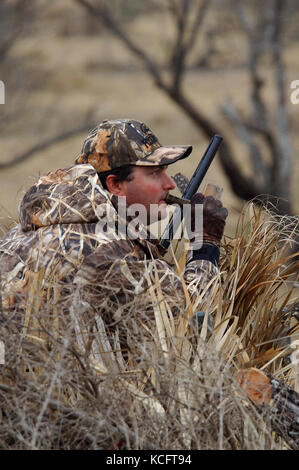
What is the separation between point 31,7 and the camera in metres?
9.98

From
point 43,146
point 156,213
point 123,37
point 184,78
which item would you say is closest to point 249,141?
point 123,37

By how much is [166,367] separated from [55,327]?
380mm

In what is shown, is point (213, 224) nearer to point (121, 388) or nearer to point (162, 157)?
point (162, 157)

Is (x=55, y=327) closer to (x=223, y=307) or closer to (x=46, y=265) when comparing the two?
(x=46, y=265)

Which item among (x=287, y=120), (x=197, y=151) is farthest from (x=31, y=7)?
(x=197, y=151)

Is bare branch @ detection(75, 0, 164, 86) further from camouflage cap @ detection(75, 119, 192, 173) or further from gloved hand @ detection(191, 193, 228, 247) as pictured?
camouflage cap @ detection(75, 119, 192, 173)

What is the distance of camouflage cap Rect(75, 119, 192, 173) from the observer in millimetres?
3102

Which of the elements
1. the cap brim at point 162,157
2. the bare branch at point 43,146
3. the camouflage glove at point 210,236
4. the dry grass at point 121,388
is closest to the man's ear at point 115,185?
the cap brim at point 162,157

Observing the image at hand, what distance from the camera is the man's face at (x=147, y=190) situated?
314cm

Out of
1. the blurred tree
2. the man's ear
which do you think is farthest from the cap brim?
the blurred tree

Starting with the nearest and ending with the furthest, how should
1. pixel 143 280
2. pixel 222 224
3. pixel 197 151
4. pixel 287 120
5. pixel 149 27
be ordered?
pixel 143 280
pixel 222 224
pixel 287 120
pixel 197 151
pixel 149 27

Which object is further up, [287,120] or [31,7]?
[31,7]
